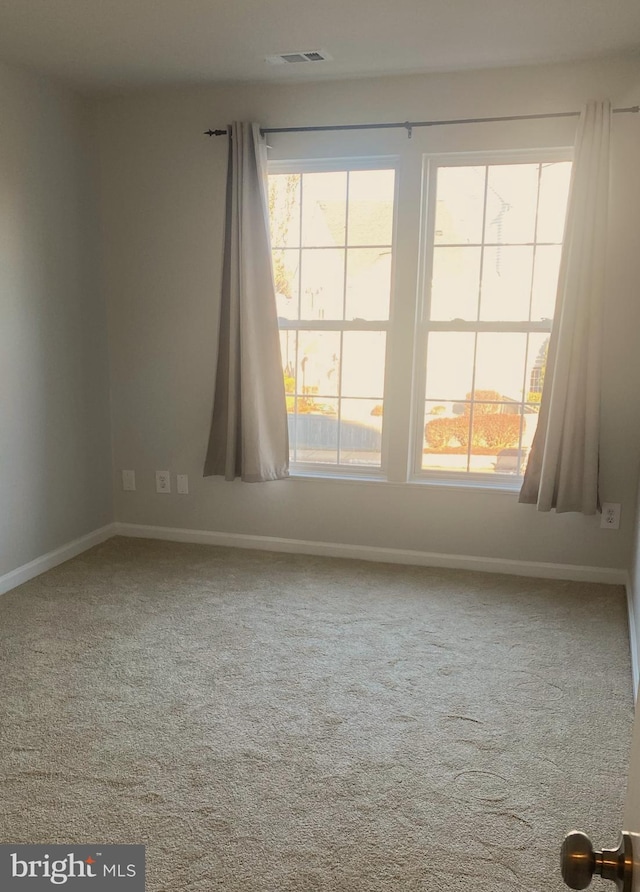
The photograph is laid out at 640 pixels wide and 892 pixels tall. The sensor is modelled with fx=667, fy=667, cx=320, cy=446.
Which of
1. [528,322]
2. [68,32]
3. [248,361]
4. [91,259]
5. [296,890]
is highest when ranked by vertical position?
[68,32]

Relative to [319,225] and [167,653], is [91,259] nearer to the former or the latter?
[319,225]

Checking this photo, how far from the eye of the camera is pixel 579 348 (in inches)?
126

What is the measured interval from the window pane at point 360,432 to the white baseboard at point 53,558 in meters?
1.53

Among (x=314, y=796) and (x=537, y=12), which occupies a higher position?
(x=537, y=12)

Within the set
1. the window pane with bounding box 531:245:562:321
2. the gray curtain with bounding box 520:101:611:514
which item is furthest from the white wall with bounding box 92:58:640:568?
the window pane with bounding box 531:245:562:321

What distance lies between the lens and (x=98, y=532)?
4.01 m

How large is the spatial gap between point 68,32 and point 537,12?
6.33ft

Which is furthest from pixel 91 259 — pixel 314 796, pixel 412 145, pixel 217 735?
pixel 314 796

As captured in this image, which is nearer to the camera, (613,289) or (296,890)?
(296,890)

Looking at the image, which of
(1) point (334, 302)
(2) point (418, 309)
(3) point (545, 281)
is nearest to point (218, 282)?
(1) point (334, 302)

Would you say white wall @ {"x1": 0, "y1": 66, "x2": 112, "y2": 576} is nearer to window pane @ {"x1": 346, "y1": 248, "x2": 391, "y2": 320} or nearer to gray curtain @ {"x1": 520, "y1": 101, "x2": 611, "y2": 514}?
window pane @ {"x1": 346, "y1": 248, "x2": 391, "y2": 320}

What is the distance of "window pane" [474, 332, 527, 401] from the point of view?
350cm

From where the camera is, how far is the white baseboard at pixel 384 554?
3.49 metres

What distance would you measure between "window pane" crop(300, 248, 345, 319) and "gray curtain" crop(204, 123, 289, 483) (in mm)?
248
